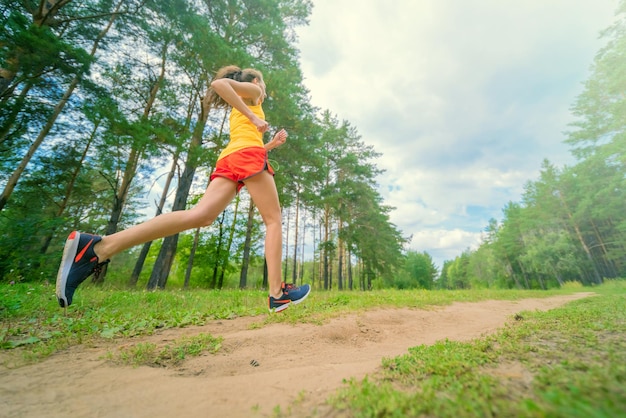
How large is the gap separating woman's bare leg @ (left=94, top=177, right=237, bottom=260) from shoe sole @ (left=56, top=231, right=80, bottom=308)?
14 centimetres

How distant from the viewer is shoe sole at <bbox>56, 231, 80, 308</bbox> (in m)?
1.95

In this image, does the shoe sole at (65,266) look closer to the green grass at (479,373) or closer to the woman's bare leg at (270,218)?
the green grass at (479,373)

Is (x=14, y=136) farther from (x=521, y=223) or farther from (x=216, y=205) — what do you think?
(x=521, y=223)

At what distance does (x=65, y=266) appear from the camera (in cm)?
198

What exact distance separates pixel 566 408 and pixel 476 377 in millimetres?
441

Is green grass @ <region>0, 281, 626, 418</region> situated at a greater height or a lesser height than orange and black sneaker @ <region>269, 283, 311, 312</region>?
lesser

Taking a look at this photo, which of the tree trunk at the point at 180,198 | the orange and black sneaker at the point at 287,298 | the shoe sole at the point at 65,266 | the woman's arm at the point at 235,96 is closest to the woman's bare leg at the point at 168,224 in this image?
the shoe sole at the point at 65,266

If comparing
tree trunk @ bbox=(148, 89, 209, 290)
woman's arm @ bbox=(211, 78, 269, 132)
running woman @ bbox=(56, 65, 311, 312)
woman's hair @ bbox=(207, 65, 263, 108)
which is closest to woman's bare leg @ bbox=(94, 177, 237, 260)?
running woman @ bbox=(56, 65, 311, 312)

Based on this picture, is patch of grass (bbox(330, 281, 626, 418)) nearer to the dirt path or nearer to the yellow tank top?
the dirt path

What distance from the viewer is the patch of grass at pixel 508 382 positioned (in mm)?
595

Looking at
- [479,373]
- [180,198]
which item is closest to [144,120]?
[180,198]

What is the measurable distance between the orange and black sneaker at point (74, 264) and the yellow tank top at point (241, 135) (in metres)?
1.30

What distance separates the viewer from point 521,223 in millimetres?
35906

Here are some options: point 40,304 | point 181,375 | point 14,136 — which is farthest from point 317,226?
point 181,375
